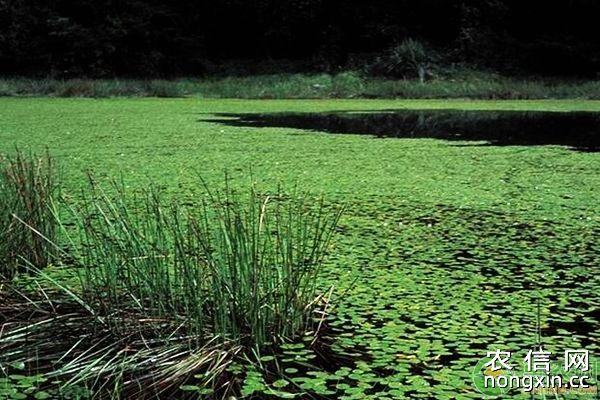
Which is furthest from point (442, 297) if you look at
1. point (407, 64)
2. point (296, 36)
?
point (296, 36)

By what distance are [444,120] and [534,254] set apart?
558 centimetres

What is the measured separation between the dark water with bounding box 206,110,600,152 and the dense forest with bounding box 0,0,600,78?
4.75 m

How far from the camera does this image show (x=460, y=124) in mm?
7680

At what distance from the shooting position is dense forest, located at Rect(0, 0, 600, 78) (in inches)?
540

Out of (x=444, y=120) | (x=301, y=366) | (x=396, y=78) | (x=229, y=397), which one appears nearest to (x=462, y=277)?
(x=301, y=366)

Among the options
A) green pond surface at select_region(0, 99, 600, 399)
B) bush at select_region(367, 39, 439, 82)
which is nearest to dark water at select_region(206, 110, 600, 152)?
green pond surface at select_region(0, 99, 600, 399)

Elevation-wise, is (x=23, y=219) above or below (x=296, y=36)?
below

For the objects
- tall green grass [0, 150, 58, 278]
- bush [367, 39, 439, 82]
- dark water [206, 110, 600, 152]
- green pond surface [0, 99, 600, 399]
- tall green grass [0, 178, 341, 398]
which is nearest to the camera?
tall green grass [0, 178, 341, 398]

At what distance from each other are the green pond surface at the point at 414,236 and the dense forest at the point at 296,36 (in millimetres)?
7820

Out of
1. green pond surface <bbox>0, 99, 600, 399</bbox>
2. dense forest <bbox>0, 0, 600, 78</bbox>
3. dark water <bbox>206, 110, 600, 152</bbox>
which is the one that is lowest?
dark water <bbox>206, 110, 600, 152</bbox>

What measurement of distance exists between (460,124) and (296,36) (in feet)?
28.9

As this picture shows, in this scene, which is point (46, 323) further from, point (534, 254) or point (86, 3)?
point (86, 3)

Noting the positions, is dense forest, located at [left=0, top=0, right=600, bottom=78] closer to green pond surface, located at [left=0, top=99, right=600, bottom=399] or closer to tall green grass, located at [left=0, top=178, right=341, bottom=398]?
green pond surface, located at [left=0, top=99, right=600, bottom=399]

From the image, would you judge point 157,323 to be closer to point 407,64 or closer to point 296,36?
point 407,64
